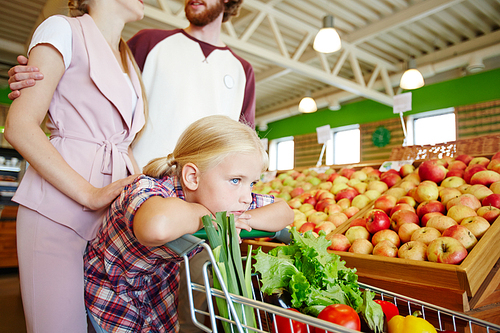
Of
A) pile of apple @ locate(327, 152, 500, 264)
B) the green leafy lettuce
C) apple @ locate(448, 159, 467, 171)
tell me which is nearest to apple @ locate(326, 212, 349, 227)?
pile of apple @ locate(327, 152, 500, 264)

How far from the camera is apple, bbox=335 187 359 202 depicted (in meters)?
2.33

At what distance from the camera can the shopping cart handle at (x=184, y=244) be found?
0.70 metres

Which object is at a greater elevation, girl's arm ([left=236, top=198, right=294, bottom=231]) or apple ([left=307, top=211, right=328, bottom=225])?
girl's arm ([left=236, top=198, right=294, bottom=231])

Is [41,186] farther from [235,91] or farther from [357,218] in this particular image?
[357,218]

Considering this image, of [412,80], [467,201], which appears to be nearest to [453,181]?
[467,201]

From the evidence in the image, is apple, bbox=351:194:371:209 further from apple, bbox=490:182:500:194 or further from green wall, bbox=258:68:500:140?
green wall, bbox=258:68:500:140

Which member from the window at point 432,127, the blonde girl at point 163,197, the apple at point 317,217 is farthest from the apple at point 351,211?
the window at point 432,127

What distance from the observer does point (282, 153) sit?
39.9ft

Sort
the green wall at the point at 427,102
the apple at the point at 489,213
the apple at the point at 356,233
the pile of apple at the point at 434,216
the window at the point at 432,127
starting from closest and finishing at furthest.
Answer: the pile of apple at the point at 434,216, the apple at the point at 489,213, the apple at the point at 356,233, the green wall at the point at 427,102, the window at the point at 432,127

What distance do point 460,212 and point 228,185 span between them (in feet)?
3.70

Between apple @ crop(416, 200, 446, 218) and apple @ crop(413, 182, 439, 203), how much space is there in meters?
0.09

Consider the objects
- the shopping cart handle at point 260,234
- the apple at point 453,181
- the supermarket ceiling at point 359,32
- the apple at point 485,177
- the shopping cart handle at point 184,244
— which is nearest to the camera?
the shopping cart handle at point 184,244

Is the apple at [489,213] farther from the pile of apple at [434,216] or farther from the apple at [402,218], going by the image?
the apple at [402,218]

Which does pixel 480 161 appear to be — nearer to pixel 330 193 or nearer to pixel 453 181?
pixel 453 181
